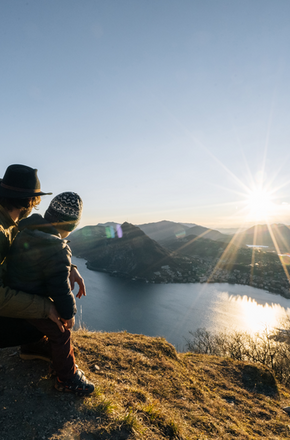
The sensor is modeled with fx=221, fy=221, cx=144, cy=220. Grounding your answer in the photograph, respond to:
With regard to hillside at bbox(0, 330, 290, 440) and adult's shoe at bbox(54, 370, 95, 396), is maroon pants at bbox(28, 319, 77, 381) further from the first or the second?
hillside at bbox(0, 330, 290, 440)

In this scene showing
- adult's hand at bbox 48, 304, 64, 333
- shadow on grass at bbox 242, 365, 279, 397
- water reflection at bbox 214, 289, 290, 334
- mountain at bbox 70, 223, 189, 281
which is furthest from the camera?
mountain at bbox 70, 223, 189, 281

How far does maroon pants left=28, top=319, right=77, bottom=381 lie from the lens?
3.06m

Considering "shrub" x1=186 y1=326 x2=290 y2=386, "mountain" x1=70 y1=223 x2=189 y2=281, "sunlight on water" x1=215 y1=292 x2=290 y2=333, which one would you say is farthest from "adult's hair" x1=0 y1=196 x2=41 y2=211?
"mountain" x1=70 y1=223 x2=189 y2=281

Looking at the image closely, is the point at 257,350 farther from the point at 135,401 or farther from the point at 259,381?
the point at 135,401

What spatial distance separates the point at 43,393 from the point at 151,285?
126 metres

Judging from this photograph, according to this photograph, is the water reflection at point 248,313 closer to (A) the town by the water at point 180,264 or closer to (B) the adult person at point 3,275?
(A) the town by the water at point 180,264

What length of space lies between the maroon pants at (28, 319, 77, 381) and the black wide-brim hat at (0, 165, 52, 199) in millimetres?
1749

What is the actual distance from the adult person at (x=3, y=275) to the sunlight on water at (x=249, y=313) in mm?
79252

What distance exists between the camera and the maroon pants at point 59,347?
306 centimetres

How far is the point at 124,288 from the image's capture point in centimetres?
11244

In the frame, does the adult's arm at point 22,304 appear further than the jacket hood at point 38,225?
No

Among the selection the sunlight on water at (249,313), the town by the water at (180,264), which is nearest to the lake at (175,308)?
the sunlight on water at (249,313)

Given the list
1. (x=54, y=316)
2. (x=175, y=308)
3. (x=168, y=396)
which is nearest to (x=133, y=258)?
(x=175, y=308)

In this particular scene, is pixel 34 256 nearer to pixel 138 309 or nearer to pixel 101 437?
pixel 101 437
